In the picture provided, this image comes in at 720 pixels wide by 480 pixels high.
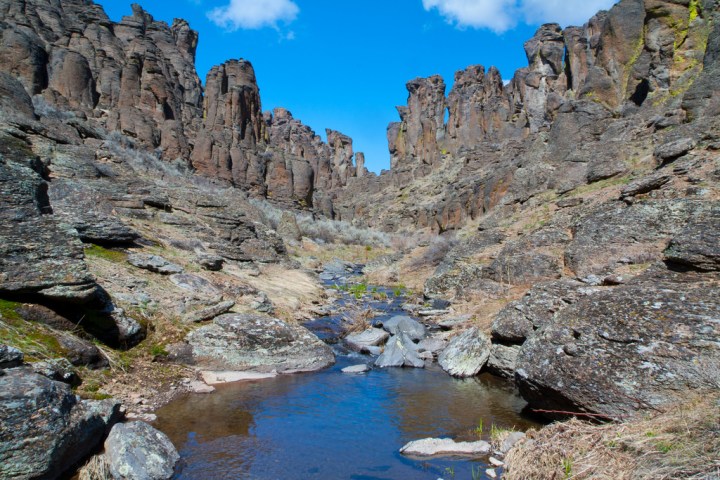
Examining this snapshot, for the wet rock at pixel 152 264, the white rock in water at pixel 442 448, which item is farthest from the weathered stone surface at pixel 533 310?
the wet rock at pixel 152 264

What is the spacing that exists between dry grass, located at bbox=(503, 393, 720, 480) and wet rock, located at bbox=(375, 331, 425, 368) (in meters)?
5.04

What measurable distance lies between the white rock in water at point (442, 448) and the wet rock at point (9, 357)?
16.7 feet

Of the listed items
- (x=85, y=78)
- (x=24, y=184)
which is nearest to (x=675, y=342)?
(x=24, y=184)

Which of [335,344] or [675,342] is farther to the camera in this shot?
[335,344]

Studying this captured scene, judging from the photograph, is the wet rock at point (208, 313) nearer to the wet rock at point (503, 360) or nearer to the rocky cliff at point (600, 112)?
the wet rock at point (503, 360)

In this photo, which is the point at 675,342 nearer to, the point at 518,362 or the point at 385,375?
the point at 518,362

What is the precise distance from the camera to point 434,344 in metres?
12.0

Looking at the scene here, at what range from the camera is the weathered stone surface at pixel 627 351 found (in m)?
5.29

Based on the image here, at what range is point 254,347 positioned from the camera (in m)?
9.76

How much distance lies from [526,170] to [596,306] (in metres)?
28.3

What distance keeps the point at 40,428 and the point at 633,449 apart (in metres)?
6.18

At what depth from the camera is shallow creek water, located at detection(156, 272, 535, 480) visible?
5621 mm

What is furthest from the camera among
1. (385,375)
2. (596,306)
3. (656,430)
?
(385,375)

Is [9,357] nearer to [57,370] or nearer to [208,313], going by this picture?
[57,370]
